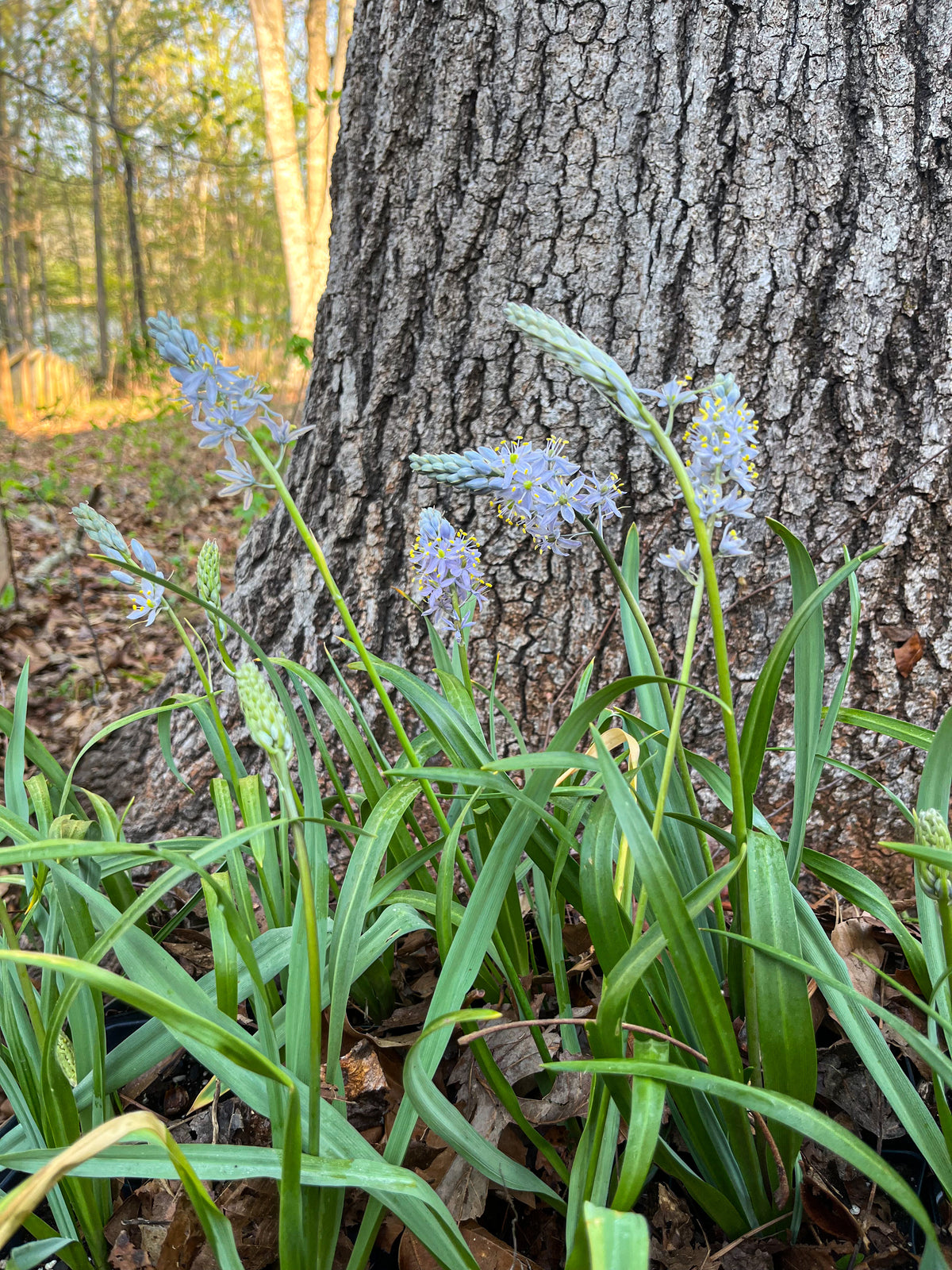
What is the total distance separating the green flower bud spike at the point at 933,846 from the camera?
2.31 feet

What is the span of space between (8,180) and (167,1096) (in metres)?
13.7

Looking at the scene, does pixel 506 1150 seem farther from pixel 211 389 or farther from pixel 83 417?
pixel 83 417

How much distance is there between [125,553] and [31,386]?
11552 mm

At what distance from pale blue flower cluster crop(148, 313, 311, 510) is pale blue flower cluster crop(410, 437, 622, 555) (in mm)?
157

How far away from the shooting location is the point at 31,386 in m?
10.6

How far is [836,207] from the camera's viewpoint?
1.41 meters

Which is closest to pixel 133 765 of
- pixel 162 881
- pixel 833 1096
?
pixel 162 881

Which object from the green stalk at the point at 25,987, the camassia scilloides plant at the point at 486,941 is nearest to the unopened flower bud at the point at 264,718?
the camassia scilloides plant at the point at 486,941

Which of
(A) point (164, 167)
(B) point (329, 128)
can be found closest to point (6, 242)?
(A) point (164, 167)

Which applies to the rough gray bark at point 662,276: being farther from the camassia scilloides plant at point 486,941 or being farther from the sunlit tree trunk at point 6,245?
the sunlit tree trunk at point 6,245

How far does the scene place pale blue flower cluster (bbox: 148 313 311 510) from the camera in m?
0.75

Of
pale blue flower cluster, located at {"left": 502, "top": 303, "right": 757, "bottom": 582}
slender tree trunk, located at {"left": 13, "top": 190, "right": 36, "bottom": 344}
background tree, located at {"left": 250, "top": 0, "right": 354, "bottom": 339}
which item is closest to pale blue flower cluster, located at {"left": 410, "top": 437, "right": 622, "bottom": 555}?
pale blue flower cluster, located at {"left": 502, "top": 303, "right": 757, "bottom": 582}

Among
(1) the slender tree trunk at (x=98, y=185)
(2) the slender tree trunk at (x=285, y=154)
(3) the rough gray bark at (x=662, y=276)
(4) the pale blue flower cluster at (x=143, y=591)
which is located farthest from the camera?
(1) the slender tree trunk at (x=98, y=185)

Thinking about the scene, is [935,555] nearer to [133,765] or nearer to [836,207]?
[836,207]
